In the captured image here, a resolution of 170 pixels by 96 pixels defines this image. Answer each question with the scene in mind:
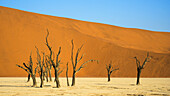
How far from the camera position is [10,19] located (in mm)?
61250

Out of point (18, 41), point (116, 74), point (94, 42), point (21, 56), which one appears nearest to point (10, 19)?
point (18, 41)

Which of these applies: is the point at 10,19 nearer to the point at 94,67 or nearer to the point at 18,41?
the point at 18,41

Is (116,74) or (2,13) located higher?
(2,13)

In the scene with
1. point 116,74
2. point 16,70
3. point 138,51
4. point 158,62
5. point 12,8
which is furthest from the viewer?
point 12,8

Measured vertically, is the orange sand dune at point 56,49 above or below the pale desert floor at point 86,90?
above

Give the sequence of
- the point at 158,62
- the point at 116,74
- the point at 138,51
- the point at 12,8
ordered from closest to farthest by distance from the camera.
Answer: the point at 116,74 < the point at 158,62 < the point at 138,51 < the point at 12,8

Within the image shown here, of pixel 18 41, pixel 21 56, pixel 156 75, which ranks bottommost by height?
pixel 156 75

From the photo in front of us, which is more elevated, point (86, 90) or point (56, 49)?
point (56, 49)

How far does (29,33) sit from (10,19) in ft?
24.7

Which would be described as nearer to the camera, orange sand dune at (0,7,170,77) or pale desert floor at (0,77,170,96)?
pale desert floor at (0,77,170,96)

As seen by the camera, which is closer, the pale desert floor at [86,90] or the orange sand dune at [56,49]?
the pale desert floor at [86,90]

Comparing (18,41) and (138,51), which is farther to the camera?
(138,51)

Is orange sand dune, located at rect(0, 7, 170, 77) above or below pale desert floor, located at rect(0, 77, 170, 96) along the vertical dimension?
above

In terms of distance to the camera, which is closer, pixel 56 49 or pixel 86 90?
pixel 86 90
